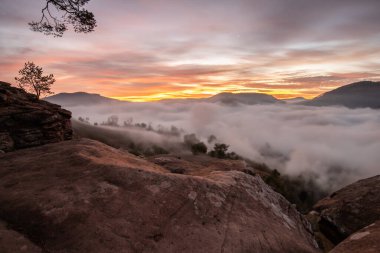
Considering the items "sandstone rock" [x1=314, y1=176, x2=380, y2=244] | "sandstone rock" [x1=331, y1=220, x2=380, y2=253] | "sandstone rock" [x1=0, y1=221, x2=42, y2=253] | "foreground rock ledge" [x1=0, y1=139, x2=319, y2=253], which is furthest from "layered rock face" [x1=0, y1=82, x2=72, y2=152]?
"sandstone rock" [x1=314, y1=176, x2=380, y2=244]

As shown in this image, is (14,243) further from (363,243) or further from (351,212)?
(351,212)

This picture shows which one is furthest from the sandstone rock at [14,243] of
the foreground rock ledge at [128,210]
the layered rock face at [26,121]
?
the layered rock face at [26,121]

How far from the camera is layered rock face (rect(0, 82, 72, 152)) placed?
25.0 meters

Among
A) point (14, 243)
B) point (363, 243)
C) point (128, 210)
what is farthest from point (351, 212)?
point (14, 243)

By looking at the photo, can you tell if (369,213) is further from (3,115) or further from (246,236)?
(3,115)

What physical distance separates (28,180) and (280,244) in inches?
529

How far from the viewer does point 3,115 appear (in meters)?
25.4

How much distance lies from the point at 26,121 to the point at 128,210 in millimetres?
17307

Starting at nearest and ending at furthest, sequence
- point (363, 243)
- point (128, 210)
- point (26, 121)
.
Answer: point (363, 243)
point (128, 210)
point (26, 121)

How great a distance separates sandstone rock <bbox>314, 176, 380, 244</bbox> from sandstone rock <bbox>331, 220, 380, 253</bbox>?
874 cm

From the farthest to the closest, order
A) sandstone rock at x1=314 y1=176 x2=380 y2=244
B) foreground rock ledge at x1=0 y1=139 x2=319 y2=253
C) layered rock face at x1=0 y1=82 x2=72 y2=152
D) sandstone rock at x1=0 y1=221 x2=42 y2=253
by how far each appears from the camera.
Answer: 1. layered rock face at x1=0 y1=82 x2=72 y2=152
2. sandstone rock at x1=314 y1=176 x2=380 y2=244
3. foreground rock ledge at x1=0 y1=139 x2=319 y2=253
4. sandstone rock at x1=0 y1=221 x2=42 y2=253

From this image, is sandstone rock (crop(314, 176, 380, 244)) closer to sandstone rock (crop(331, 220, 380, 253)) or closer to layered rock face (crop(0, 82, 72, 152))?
sandstone rock (crop(331, 220, 380, 253))

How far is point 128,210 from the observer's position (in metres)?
14.6

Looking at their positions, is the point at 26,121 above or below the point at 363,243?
above
